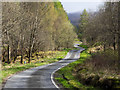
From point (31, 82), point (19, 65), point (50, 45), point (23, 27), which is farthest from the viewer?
point (50, 45)

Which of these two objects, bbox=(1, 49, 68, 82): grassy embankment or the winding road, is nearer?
the winding road

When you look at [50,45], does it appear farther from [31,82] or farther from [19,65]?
[31,82]

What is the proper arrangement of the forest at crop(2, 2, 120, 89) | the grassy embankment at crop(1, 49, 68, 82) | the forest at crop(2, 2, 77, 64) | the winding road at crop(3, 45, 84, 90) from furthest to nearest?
1. the forest at crop(2, 2, 77, 64)
2. the grassy embankment at crop(1, 49, 68, 82)
3. the forest at crop(2, 2, 120, 89)
4. the winding road at crop(3, 45, 84, 90)

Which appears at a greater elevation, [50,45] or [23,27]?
[23,27]

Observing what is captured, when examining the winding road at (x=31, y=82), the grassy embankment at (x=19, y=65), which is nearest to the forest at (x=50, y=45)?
the grassy embankment at (x=19, y=65)

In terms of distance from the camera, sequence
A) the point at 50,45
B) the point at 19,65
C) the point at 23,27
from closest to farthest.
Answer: the point at 19,65 < the point at 23,27 < the point at 50,45

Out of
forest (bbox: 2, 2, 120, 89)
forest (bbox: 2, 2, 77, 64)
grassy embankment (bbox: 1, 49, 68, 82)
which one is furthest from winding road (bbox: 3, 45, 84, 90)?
forest (bbox: 2, 2, 77, 64)

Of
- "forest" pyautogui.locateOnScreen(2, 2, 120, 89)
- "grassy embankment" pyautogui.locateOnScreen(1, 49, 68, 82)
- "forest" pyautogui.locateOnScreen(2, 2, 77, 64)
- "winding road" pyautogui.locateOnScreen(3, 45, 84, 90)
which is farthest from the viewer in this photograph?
"forest" pyautogui.locateOnScreen(2, 2, 77, 64)

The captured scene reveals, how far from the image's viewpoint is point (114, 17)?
2814 centimetres

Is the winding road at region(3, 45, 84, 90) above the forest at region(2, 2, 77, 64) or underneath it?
underneath

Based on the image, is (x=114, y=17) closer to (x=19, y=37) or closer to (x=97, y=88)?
(x=19, y=37)

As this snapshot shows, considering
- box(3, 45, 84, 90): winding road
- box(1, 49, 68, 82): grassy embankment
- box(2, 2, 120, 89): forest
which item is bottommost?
box(1, 49, 68, 82): grassy embankment

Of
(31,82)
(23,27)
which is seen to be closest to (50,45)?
(23,27)

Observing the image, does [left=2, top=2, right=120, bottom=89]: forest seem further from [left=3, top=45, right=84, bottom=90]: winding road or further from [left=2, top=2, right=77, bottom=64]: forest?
[left=3, top=45, right=84, bottom=90]: winding road
